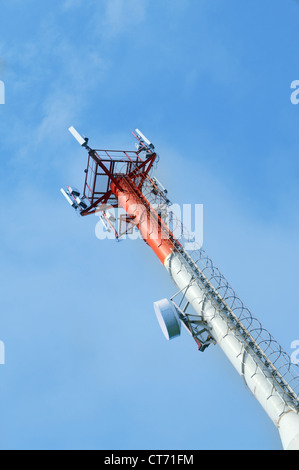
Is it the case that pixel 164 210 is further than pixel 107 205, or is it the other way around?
pixel 107 205

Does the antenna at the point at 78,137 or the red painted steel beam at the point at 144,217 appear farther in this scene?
the antenna at the point at 78,137

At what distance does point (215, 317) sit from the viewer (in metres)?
30.6

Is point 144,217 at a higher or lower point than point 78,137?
lower

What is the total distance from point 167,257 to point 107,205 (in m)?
13.9

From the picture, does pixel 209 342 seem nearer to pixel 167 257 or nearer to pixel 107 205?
pixel 167 257

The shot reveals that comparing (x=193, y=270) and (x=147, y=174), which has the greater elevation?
(x=147, y=174)

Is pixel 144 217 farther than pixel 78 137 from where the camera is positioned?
No

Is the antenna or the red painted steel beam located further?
the antenna

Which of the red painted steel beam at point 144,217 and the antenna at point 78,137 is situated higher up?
the antenna at point 78,137

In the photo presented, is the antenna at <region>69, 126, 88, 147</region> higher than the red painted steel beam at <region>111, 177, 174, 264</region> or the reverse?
higher

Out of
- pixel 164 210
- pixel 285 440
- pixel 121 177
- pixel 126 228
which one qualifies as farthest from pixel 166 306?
pixel 121 177
